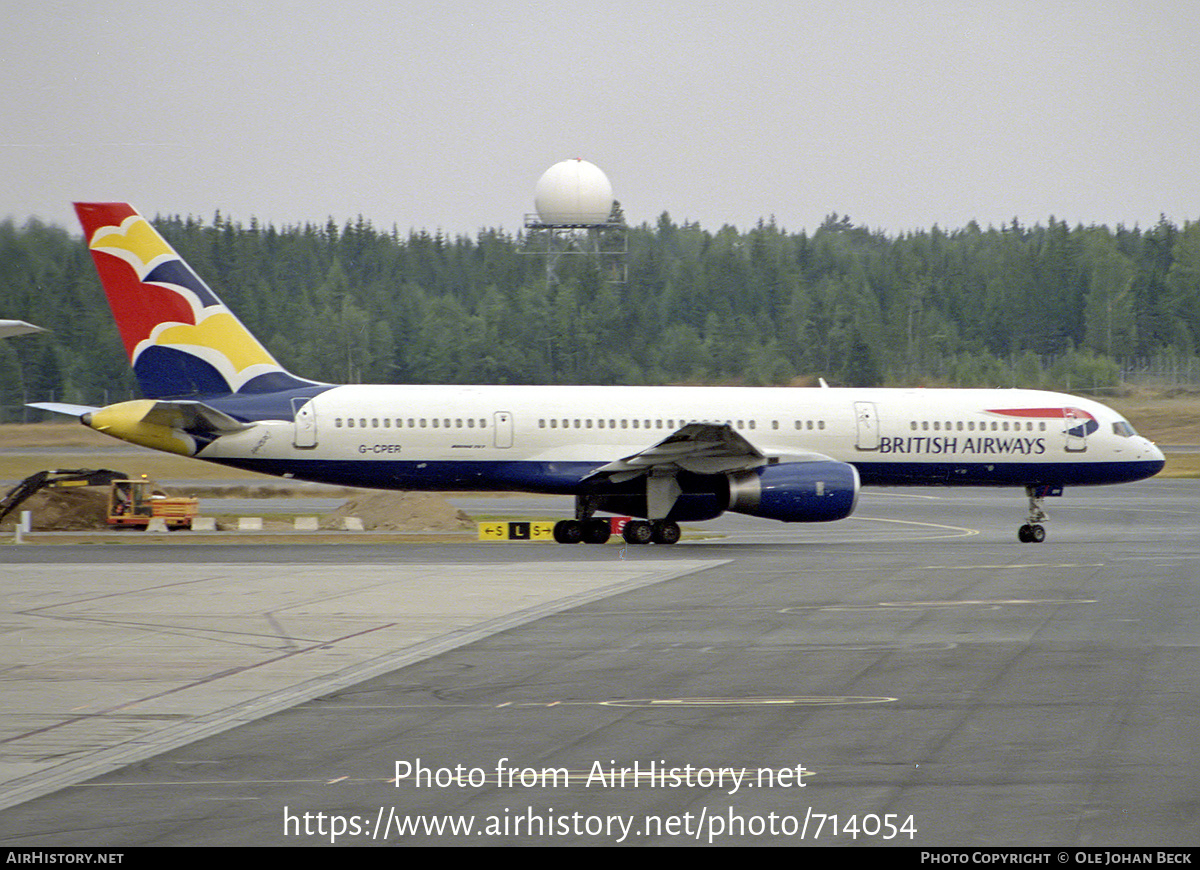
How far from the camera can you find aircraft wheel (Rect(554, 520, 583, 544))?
32.8m

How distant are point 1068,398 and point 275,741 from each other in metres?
27.7

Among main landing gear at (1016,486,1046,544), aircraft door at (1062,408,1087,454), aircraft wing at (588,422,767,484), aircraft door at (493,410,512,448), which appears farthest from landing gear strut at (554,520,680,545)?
aircraft door at (1062,408,1087,454)

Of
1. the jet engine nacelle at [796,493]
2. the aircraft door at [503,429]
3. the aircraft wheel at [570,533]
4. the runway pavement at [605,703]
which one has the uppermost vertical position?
the aircraft door at [503,429]

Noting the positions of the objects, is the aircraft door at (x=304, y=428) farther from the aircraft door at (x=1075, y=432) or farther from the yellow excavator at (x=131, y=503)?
the aircraft door at (x=1075, y=432)

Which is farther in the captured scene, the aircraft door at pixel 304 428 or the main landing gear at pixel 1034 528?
the main landing gear at pixel 1034 528

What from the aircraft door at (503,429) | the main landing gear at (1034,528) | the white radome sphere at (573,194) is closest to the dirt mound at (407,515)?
the aircraft door at (503,429)

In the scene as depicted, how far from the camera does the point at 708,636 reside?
58.6 ft

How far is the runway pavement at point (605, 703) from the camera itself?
9.20 m

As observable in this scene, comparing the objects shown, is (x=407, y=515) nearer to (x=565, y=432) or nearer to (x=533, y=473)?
(x=533, y=473)

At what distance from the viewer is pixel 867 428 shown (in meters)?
33.0

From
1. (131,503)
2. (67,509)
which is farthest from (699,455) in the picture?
(67,509)

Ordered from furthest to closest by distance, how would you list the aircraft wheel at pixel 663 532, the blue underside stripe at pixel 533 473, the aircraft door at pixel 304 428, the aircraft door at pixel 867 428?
the aircraft door at pixel 867 428 → the aircraft wheel at pixel 663 532 → the blue underside stripe at pixel 533 473 → the aircraft door at pixel 304 428

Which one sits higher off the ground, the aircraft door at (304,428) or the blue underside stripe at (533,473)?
the aircraft door at (304,428)

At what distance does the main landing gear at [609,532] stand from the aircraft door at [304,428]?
602cm
